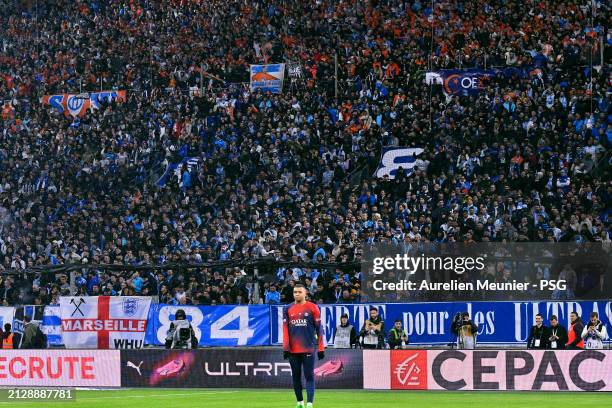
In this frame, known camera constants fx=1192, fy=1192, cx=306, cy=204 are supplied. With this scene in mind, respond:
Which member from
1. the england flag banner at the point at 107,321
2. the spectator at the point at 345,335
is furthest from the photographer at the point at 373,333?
the england flag banner at the point at 107,321

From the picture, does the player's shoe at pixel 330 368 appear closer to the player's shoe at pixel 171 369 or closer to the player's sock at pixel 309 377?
the player's shoe at pixel 171 369

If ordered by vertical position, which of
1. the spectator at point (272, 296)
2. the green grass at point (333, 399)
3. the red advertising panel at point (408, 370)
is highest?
the spectator at point (272, 296)

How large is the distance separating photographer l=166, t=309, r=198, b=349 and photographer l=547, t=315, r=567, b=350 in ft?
28.2

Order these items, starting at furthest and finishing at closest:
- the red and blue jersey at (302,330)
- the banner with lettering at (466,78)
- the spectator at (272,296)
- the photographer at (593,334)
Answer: the banner with lettering at (466,78)
the spectator at (272,296)
the photographer at (593,334)
the red and blue jersey at (302,330)

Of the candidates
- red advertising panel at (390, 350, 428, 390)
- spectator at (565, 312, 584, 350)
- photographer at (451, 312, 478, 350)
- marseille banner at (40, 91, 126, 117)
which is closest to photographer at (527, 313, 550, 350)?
spectator at (565, 312, 584, 350)

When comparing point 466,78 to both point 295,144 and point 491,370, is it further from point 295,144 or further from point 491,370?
point 491,370

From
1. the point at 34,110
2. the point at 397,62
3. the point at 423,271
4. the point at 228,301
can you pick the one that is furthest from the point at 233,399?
the point at 34,110

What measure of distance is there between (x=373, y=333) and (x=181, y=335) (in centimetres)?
497

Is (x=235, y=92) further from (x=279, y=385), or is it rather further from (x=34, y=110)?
(x=279, y=385)

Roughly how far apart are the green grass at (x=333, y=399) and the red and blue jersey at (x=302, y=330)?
241 centimetres

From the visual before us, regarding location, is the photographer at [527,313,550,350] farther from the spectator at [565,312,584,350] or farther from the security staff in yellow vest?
the security staff in yellow vest

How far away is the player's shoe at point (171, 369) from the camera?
24.8 meters

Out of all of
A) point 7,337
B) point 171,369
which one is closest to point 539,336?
point 171,369

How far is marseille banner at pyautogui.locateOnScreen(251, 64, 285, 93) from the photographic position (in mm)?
44938
